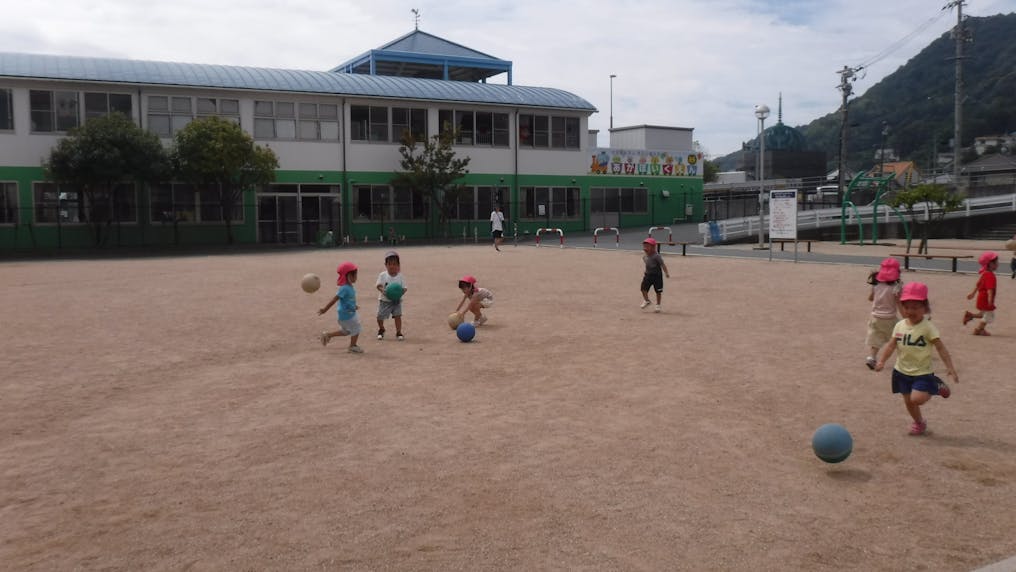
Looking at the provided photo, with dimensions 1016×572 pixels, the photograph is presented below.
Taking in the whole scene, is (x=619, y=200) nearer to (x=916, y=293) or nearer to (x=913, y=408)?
(x=916, y=293)

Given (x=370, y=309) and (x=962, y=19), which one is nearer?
(x=370, y=309)

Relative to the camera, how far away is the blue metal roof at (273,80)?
34875mm

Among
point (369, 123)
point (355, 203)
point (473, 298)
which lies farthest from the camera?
point (369, 123)

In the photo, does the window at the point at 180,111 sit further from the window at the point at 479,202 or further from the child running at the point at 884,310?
the child running at the point at 884,310

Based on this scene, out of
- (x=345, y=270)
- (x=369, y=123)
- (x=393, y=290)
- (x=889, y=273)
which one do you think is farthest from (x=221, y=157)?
(x=889, y=273)

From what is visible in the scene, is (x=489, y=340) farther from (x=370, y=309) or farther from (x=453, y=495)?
(x=453, y=495)

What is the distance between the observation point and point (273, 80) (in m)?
38.7

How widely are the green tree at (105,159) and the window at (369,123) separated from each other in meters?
9.36

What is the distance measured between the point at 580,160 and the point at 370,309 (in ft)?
110

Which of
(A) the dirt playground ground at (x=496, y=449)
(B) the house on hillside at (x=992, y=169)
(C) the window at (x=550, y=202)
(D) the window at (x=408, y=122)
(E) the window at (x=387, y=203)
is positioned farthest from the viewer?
(B) the house on hillside at (x=992, y=169)

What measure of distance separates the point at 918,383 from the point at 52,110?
3611 centimetres

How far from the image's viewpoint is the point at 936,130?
107 meters

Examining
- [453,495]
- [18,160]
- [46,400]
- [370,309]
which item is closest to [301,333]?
[370,309]

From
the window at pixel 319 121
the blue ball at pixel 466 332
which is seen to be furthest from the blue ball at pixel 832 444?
the window at pixel 319 121
